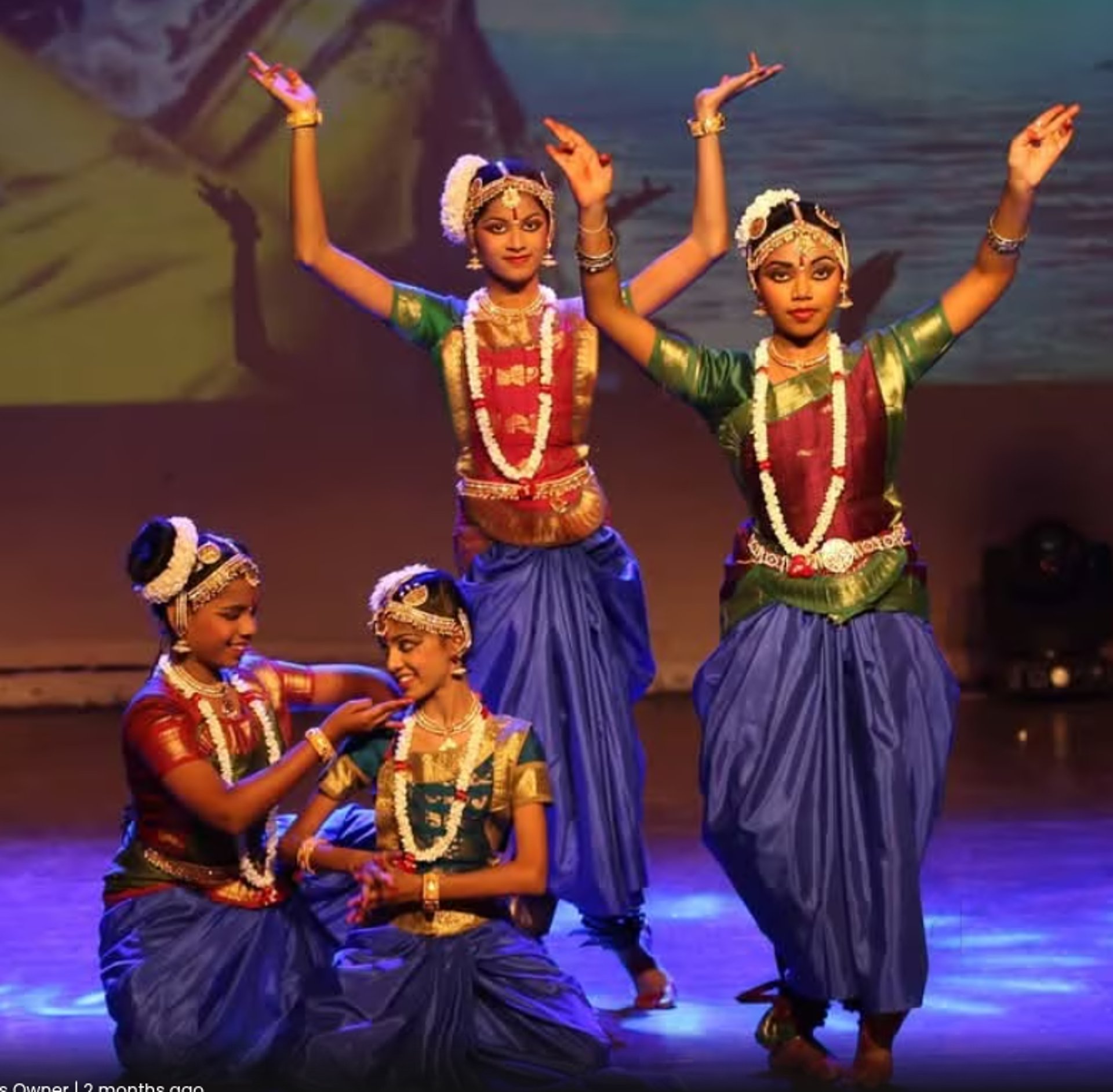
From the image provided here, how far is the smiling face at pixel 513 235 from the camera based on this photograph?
14.1 feet

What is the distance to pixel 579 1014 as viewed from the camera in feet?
12.4

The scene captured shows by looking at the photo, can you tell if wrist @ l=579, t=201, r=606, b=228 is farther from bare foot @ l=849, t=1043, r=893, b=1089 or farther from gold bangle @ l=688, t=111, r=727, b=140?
bare foot @ l=849, t=1043, r=893, b=1089

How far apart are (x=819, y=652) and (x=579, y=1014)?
68 centimetres

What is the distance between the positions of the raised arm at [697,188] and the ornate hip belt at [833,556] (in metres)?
0.55

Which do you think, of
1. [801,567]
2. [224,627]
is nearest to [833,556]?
[801,567]

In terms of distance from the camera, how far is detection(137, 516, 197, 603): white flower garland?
3955 millimetres

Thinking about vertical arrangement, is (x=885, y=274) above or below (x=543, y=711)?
above

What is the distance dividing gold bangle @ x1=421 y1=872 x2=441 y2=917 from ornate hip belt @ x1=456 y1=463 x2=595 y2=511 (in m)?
0.81

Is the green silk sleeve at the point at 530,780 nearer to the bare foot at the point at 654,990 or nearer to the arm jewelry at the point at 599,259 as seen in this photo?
the bare foot at the point at 654,990

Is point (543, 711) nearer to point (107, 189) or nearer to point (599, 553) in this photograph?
point (599, 553)

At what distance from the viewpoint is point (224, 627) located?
3.98m

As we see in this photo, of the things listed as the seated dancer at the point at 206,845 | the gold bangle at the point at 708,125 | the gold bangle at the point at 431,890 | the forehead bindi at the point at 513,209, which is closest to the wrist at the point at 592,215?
the gold bangle at the point at 708,125

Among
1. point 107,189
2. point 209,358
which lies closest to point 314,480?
point 209,358

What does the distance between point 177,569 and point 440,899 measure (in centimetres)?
69
